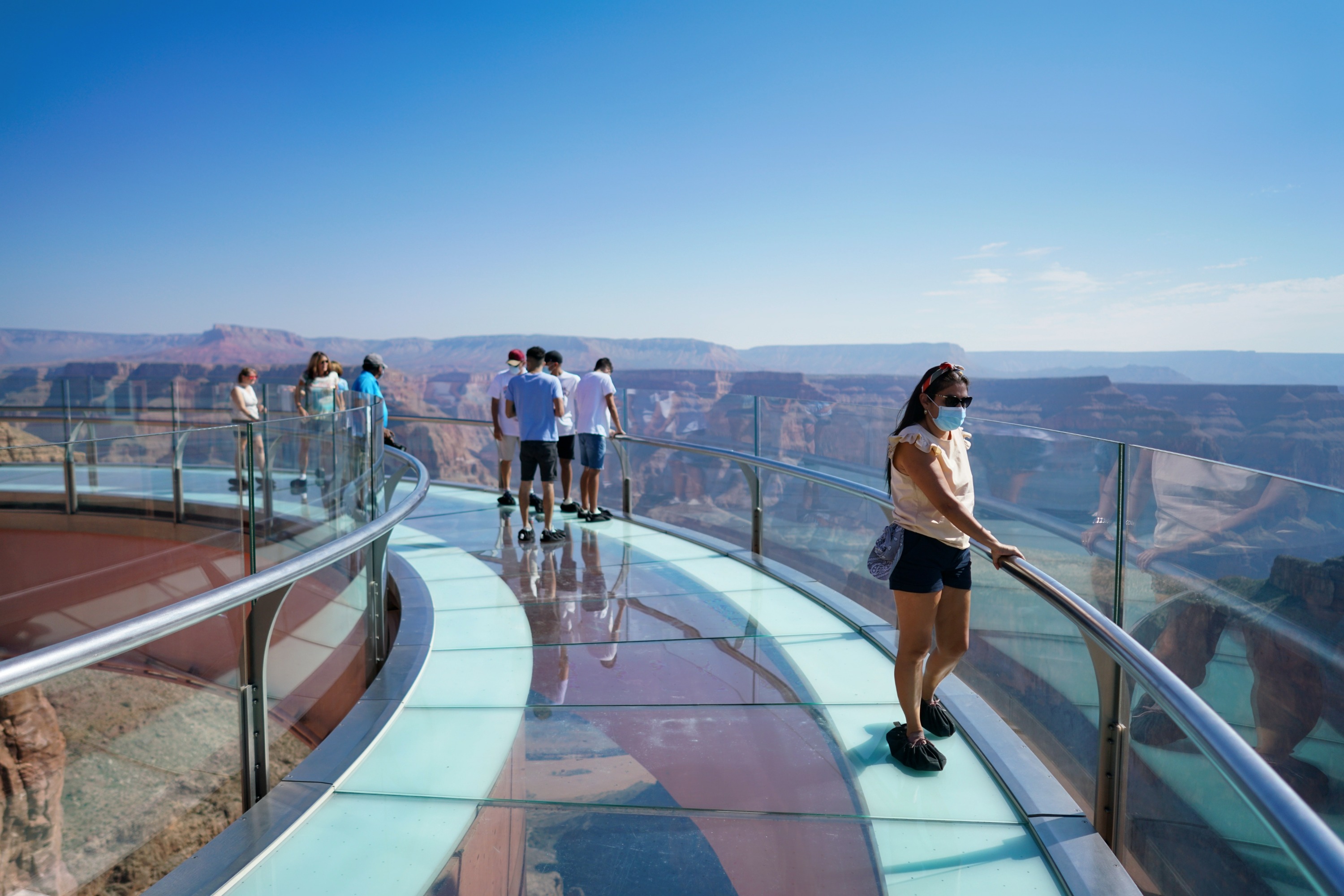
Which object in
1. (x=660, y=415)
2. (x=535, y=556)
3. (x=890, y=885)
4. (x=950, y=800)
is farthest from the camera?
(x=660, y=415)

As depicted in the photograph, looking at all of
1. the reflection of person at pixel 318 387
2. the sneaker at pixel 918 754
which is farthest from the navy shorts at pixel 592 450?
the sneaker at pixel 918 754

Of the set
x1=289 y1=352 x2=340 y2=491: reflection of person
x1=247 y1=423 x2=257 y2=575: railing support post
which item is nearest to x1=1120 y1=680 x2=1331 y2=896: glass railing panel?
x1=247 y1=423 x2=257 y2=575: railing support post

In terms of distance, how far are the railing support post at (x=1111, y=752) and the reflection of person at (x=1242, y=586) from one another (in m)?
0.58

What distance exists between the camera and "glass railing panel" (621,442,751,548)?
6.93 meters

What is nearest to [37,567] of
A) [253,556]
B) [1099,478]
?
[253,556]

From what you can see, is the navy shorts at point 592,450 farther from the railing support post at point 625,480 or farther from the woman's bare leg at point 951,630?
the woman's bare leg at point 951,630

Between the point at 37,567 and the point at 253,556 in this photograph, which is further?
the point at 37,567

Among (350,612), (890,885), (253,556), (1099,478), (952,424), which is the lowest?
(890,885)

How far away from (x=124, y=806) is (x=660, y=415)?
20.4ft

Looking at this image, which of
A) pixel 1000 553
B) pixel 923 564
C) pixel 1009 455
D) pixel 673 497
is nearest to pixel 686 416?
pixel 673 497

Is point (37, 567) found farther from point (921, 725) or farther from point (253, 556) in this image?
point (921, 725)

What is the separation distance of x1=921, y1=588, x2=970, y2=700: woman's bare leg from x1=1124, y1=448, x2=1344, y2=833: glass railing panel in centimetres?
55

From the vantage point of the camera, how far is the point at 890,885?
6.97 ft

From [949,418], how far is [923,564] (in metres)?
0.54
